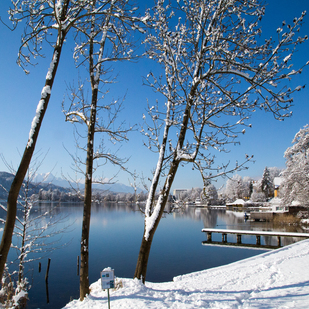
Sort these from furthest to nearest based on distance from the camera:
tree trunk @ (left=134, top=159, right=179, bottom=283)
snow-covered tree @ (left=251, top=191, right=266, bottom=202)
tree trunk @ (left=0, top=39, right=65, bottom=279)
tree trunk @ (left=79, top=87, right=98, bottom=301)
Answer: snow-covered tree @ (left=251, top=191, right=266, bottom=202), tree trunk @ (left=134, top=159, right=179, bottom=283), tree trunk @ (left=79, top=87, right=98, bottom=301), tree trunk @ (left=0, top=39, right=65, bottom=279)

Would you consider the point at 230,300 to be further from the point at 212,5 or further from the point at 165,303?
the point at 212,5

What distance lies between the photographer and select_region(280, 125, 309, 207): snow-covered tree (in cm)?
2667

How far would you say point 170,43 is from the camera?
5613 millimetres

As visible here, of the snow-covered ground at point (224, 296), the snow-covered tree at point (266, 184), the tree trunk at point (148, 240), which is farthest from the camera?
the snow-covered tree at point (266, 184)

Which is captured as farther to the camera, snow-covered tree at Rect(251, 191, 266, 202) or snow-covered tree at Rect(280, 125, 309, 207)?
snow-covered tree at Rect(251, 191, 266, 202)

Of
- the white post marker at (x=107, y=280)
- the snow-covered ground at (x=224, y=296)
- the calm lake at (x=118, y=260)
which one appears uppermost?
the white post marker at (x=107, y=280)

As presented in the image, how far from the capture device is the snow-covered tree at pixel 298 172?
26672mm

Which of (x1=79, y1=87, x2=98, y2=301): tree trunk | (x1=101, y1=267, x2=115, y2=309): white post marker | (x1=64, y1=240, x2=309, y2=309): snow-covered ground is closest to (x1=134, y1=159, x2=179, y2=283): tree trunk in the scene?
(x1=64, y1=240, x2=309, y2=309): snow-covered ground

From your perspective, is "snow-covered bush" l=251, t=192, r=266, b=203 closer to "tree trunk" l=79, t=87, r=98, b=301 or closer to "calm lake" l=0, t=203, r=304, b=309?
"calm lake" l=0, t=203, r=304, b=309

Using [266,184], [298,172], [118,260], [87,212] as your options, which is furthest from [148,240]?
[266,184]

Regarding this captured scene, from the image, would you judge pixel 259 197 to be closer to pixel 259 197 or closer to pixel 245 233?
pixel 259 197

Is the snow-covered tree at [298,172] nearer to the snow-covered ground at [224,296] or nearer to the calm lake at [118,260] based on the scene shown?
the calm lake at [118,260]

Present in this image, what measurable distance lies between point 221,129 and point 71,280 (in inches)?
532

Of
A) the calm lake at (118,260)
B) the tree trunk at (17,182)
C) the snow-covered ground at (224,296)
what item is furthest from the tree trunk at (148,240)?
the calm lake at (118,260)
